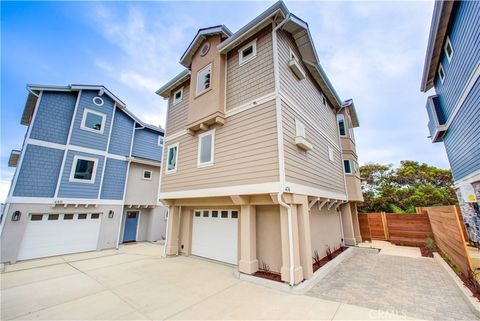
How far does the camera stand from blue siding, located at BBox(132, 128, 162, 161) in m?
12.7

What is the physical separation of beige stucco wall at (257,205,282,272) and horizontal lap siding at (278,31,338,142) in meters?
3.77

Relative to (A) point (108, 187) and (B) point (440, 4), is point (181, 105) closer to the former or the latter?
(A) point (108, 187)

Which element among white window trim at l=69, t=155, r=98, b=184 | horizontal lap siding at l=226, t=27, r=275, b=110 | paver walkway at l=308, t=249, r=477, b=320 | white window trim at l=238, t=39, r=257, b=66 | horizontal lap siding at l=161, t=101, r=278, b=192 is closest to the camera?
paver walkway at l=308, t=249, r=477, b=320


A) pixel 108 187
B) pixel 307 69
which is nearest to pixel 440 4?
pixel 307 69

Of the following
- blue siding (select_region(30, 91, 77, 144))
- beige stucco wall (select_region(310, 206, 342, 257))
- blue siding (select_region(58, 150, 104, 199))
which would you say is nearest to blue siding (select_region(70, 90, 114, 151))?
blue siding (select_region(30, 91, 77, 144))

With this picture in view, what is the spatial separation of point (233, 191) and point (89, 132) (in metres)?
9.71

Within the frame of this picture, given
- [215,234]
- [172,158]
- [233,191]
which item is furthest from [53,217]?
[233,191]

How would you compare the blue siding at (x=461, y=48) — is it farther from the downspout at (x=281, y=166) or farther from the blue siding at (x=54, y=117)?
the blue siding at (x=54, y=117)

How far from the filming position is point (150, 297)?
419 centimetres

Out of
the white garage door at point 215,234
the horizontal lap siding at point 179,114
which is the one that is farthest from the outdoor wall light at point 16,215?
the white garage door at point 215,234

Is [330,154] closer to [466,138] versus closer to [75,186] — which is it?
[466,138]

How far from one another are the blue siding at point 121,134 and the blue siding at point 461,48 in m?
15.5

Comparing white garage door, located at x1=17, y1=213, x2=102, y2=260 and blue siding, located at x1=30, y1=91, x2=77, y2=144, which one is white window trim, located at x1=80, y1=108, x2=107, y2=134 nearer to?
blue siding, located at x1=30, y1=91, x2=77, y2=144

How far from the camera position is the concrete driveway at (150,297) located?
11.3 feet
